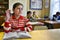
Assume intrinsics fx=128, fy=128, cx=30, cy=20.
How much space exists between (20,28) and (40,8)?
499cm

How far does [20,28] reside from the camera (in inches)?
82.0

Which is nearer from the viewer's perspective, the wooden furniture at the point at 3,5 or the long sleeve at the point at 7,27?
the long sleeve at the point at 7,27

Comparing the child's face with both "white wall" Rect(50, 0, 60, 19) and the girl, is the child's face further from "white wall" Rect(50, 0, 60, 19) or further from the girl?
"white wall" Rect(50, 0, 60, 19)

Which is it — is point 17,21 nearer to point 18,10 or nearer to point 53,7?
point 18,10

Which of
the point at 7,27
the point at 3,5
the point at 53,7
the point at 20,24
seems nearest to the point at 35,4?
the point at 53,7

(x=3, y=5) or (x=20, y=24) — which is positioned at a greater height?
(x=3, y=5)

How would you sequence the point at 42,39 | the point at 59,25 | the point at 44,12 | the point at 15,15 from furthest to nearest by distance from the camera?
the point at 44,12 → the point at 59,25 → the point at 15,15 → the point at 42,39

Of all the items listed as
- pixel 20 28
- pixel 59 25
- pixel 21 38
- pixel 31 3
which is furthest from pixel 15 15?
pixel 31 3

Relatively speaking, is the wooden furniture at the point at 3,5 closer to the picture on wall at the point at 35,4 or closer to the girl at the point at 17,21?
the picture on wall at the point at 35,4

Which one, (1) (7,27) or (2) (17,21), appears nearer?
(1) (7,27)

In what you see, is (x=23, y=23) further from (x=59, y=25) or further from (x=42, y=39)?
(x=59, y=25)

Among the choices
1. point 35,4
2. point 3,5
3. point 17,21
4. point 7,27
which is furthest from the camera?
point 35,4

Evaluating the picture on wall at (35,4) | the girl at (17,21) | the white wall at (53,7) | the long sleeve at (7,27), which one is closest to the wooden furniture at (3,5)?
the picture on wall at (35,4)

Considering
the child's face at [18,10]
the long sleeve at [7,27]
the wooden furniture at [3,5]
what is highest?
the wooden furniture at [3,5]
